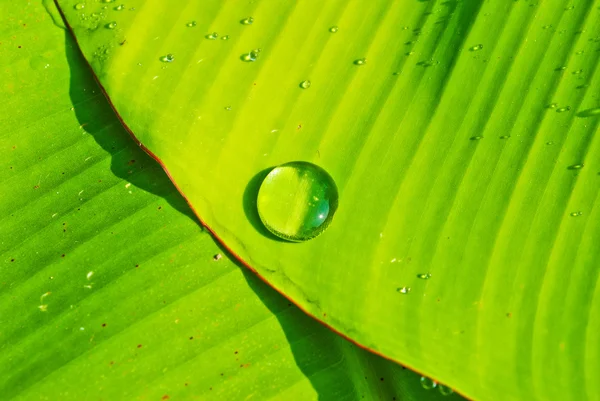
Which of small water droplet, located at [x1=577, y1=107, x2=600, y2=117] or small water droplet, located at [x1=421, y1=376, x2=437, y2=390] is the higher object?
small water droplet, located at [x1=577, y1=107, x2=600, y2=117]

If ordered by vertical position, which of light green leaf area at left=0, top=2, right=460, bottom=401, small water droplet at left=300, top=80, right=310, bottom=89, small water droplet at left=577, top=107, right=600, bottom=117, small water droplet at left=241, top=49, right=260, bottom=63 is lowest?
light green leaf area at left=0, top=2, right=460, bottom=401

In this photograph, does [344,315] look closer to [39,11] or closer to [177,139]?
[177,139]

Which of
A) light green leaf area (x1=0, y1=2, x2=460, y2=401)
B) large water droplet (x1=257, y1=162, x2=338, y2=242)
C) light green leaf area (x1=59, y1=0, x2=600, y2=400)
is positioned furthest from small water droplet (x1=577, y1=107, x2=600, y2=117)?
light green leaf area (x1=0, y1=2, x2=460, y2=401)

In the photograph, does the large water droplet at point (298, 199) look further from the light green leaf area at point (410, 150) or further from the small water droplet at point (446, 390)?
the small water droplet at point (446, 390)

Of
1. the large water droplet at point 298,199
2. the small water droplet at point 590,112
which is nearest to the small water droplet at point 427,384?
the large water droplet at point 298,199

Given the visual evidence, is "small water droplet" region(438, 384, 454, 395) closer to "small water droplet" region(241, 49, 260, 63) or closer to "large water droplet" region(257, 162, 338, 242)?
"large water droplet" region(257, 162, 338, 242)
